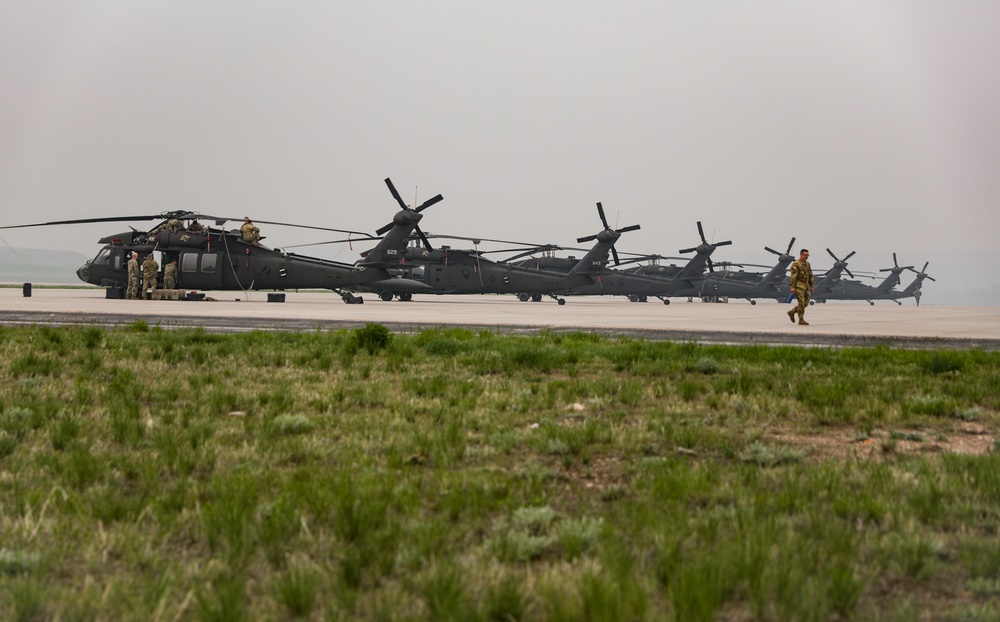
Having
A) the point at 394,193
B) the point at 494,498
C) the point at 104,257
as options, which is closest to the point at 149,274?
the point at 104,257

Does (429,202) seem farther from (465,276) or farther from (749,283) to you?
(749,283)

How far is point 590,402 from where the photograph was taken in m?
8.16

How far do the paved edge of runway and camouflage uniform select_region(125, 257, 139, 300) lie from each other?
1408 centimetres

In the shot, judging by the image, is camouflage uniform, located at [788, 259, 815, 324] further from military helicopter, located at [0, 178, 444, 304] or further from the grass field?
military helicopter, located at [0, 178, 444, 304]

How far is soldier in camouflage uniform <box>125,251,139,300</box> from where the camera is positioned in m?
35.3

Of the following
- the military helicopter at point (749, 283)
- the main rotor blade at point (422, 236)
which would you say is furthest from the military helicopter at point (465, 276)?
the military helicopter at point (749, 283)

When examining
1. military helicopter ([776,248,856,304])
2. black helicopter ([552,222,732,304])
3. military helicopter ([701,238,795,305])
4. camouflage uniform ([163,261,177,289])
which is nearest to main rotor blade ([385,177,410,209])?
camouflage uniform ([163,261,177,289])

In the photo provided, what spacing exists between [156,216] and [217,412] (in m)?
29.8

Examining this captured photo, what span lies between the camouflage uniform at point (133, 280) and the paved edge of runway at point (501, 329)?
1408 centimetres

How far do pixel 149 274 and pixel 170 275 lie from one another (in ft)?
2.77

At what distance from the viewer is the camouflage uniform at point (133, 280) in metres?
35.3

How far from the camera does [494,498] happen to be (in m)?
4.75

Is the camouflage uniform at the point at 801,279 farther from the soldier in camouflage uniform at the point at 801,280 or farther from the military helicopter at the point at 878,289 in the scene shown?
the military helicopter at the point at 878,289

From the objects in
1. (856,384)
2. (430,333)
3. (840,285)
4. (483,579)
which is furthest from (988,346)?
(840,285)
